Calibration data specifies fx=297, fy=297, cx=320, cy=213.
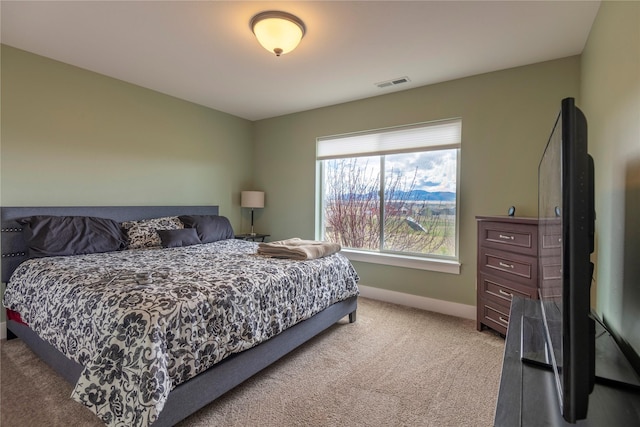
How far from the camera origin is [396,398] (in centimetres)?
183

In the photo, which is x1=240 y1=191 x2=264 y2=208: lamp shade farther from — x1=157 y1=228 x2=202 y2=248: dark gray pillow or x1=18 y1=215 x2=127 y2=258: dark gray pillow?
x1=18 y1=215 x2=127 y2=258: dark gray pillow

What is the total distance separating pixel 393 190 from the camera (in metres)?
3.68

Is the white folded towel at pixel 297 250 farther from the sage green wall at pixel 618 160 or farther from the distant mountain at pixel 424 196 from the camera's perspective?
the sage green wall at pixel 618 160

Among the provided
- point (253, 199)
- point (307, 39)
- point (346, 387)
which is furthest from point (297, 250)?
point (253, 199)

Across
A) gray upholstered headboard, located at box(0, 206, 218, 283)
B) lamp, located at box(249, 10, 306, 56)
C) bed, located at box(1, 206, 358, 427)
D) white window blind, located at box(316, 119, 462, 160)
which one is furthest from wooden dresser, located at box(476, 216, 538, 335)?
gray upholstered headboard, located at box(0, 206, 218, 283)

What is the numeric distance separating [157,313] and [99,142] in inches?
→ 103

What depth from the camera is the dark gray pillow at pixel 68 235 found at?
2432 millimetres

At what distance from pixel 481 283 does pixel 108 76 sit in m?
4.30

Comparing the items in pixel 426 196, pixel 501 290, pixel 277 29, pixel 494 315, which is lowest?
pixel 494 315

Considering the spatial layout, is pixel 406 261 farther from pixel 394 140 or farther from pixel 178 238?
pixel 178 238

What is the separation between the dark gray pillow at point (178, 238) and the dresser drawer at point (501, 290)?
2.97 meters

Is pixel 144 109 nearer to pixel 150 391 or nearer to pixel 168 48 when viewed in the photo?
pixel 168 48

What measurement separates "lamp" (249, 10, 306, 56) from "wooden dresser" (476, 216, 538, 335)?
2179mm

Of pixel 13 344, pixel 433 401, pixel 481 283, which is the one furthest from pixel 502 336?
pixel 13 344
